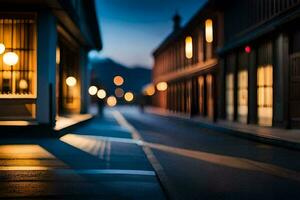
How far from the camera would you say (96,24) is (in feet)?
100

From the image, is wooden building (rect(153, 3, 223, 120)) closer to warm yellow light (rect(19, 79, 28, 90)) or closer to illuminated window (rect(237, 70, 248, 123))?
illuminated window (rect(237, 70, 248, 123))

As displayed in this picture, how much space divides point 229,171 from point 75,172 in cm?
319

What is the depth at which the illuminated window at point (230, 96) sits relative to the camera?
1061 inches

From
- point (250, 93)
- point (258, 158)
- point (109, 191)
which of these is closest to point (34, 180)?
point (109, 191)

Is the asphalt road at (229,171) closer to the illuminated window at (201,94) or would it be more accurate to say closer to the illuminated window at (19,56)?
the illuminated window at (19,56)

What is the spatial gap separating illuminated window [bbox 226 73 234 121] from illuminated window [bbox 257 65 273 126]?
14.2 ft

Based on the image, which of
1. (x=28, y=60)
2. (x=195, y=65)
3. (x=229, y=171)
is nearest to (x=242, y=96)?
(x=195, y=65)

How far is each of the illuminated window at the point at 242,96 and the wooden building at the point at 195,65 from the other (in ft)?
4.81

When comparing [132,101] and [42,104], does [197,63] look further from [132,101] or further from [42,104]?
[132,101]

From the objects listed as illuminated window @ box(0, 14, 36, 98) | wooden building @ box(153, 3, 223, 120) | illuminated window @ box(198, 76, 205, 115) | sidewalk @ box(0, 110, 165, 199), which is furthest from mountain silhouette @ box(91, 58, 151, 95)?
sidewalk @ box(0, 110, 165, 199)

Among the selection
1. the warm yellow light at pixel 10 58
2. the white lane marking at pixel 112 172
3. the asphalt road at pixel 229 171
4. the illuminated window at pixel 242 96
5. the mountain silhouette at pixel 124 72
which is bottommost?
the asphalt road at pixel 229 171

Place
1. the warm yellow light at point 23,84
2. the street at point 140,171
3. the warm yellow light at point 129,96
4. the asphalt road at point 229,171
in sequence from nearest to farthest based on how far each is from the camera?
the street at point 140,171 → the asphalt road at point 229,171 → the warm yellow light at point 23,84 → the warm yellow light at point 129,96

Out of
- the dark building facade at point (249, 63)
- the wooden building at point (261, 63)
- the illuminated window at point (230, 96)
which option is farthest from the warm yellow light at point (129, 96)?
the illuminated window at point (230, 96)

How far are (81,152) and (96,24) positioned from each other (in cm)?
2055
